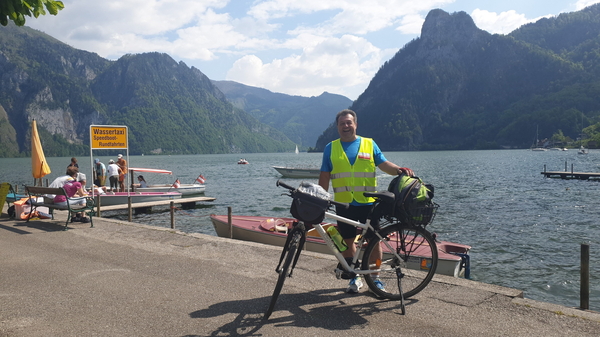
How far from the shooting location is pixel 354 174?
4.96 meters

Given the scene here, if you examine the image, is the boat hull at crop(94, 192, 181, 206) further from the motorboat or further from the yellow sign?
the motorboat

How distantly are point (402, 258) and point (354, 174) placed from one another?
111 centimetres

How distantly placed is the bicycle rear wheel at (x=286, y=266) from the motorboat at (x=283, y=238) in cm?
318

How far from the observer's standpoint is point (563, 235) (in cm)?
1762

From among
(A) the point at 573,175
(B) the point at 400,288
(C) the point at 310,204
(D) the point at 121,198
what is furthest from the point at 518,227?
(A) the point at 573,175

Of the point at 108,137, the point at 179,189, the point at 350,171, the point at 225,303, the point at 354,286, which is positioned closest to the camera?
the point at 225,303

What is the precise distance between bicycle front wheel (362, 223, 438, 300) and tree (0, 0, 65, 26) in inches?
163

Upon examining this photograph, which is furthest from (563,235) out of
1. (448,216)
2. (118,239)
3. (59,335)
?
(59,335)

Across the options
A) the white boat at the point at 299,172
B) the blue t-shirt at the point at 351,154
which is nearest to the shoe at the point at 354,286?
the blue t-shirt at the point at 351,154

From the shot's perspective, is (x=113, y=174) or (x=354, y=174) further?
(x=113, y=174)

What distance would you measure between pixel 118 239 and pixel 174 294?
4.16 metres

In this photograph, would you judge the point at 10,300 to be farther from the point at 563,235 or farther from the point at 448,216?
the point at 448,216

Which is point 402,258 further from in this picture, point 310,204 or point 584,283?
point 584,283

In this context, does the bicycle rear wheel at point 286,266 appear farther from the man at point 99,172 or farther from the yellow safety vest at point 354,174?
the man at point 99,172
